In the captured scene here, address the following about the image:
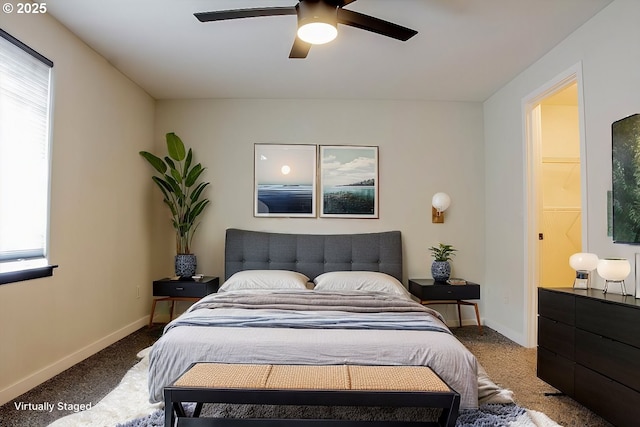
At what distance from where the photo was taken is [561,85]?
126 inches

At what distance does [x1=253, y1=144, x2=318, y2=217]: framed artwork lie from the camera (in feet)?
14.6

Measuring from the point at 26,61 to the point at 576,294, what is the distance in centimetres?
371

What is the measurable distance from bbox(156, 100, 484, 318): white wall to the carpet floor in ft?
3.46

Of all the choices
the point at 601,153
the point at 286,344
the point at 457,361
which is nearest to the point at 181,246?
the point at 286,344

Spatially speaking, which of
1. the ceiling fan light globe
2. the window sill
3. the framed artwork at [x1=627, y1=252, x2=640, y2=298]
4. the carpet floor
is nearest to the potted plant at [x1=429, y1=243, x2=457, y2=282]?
the carpet floor

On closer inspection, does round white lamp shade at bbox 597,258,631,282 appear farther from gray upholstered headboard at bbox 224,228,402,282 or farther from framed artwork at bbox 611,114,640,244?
gray upholstered headboard at bbox 224,228,402,282

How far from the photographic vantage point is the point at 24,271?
247cm

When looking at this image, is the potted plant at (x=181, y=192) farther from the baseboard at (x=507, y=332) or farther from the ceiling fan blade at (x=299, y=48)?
the baseboard at (x=507, y=332)

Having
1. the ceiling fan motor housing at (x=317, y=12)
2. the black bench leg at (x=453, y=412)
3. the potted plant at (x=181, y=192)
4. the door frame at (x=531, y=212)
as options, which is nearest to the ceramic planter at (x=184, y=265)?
the potted plant at (x=181, y=192)

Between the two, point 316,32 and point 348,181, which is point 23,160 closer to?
point 316,32

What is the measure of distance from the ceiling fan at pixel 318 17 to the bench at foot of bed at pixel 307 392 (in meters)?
1.80

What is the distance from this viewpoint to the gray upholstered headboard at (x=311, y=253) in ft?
13.9

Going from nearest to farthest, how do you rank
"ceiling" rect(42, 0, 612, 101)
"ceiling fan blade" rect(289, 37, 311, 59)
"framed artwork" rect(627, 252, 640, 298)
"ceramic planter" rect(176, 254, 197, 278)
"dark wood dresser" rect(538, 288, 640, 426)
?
"dark wood dresser" rect(538, 288, 640, 426) → "framed artwork" rect(627, 252, 640, 298) → "ceiling fan blade" rect(289, 37, 311, 59) → "ceiling" rect(42, 0, 612, 101) → "ceramic planter" rect(176, 254, 197, 278)

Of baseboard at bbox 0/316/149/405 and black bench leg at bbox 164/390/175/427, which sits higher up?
black bench leg at bbox 164/390/175/427
